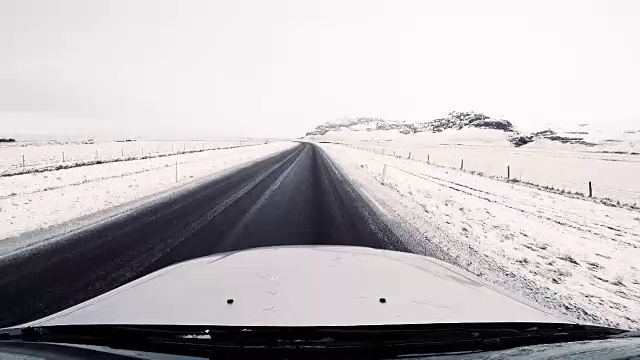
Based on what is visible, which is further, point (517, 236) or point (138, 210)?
point (138, 210)

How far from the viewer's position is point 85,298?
14.0 feet

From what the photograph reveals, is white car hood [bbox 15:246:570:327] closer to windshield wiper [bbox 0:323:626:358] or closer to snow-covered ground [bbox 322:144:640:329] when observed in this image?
windshield wiper [bbox 0:323:626:358]

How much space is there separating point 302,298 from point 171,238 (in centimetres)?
525

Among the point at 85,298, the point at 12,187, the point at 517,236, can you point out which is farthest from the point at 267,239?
the point at 12,187

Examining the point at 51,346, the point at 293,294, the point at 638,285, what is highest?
the point at 293,294

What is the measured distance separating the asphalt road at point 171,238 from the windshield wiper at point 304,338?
2.17 meters

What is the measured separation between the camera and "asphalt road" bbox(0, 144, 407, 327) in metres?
4.54

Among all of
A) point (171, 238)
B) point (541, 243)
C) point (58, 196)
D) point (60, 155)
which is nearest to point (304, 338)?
point (171, 238)

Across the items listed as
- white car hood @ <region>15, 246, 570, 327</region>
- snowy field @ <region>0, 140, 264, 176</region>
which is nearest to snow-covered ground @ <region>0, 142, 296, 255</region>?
white car hood @ <region>15, 246, 570, 327</region>

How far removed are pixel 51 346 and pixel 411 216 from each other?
A: 8905 mm

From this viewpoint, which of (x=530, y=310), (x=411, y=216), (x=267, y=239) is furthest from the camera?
(x=411, y=216)

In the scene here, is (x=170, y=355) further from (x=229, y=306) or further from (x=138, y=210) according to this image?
(x=138, y=210)

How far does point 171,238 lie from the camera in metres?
7.13

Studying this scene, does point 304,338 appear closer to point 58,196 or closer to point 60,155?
point 58,196
